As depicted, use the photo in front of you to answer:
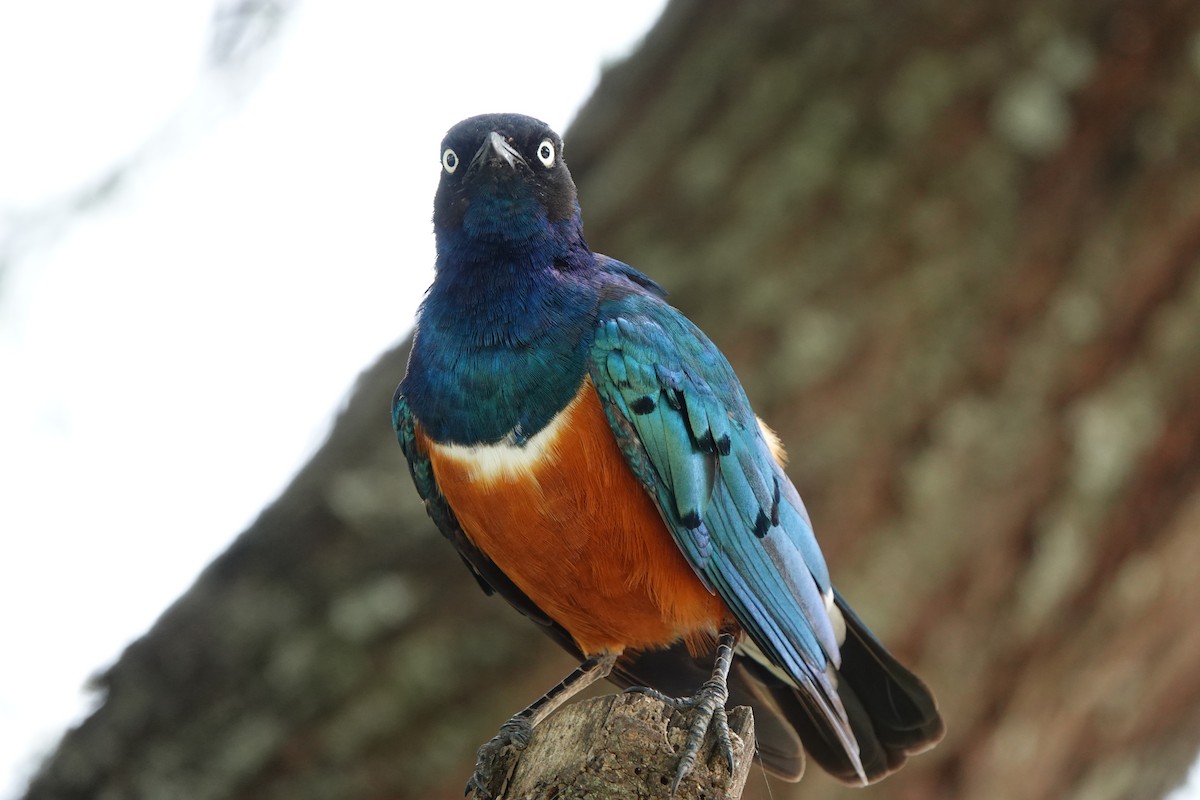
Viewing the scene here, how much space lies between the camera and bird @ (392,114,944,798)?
4246 millimetres

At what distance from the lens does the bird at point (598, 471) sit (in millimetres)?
4246

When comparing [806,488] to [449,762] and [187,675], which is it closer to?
[449,762]

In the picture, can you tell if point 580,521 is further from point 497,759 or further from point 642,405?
Answer: point 497,759

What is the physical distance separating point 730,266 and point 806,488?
3.53ft

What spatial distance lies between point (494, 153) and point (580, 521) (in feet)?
4.57

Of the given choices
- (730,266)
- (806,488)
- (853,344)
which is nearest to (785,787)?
(806,488)

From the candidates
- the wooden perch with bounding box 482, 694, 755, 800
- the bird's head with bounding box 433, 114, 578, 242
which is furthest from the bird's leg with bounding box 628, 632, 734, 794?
the bird's head with bounding box 433, 114, 578, 242

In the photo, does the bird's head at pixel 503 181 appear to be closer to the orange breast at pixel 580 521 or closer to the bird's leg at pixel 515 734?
the orange breast at pixel 580 521

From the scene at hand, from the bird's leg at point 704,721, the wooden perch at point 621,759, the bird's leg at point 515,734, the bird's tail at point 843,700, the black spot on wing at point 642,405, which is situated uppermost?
the black spot on wing at point 642,405

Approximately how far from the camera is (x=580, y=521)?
423cm

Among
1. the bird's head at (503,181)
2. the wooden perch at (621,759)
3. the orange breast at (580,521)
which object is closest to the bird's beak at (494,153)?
the bird's head at (503,181)

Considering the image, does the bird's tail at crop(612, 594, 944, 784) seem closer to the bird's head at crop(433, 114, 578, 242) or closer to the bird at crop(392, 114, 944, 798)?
the bird at crop(392, 114, 944, 798)

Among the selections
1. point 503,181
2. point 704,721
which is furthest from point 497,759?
point 503,181

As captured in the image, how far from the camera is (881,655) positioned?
493 centimetres
